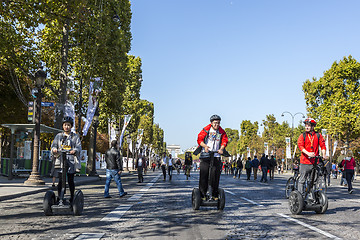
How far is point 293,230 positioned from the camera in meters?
6.32

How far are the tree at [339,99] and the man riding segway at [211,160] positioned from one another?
4168cm

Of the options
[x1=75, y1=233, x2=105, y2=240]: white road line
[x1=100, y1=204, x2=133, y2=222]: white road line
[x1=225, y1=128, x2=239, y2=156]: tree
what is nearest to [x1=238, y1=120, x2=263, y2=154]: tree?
[x1=225, y1=128, x2=239, y2=156]: tree

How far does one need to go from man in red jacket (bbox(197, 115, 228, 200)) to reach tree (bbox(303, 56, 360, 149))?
41.7 m

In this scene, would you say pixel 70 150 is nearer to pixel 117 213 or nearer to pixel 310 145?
pixel 117 213

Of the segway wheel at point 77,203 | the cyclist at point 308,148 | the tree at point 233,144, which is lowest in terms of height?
the segway wheel at point 77,203

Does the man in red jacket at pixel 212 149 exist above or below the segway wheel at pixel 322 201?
above

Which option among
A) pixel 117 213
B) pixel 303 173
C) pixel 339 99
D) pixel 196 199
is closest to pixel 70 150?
pixel 117 213

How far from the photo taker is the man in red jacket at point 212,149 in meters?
8.52

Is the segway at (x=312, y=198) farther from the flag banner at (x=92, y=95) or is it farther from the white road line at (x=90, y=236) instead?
the flag banner at (x=92, y=95)

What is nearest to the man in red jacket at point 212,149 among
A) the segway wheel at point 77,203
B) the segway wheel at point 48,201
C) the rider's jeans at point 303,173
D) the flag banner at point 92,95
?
the rider's jeans at point 303,173

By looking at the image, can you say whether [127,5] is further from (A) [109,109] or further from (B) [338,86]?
(B) [338,86]

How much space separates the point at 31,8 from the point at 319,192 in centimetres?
920

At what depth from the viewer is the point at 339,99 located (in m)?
48.4

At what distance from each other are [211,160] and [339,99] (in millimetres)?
44209
